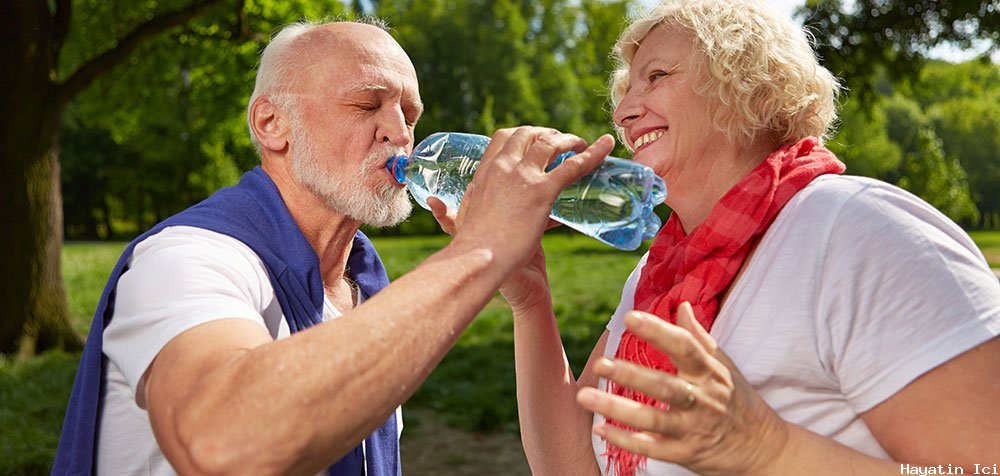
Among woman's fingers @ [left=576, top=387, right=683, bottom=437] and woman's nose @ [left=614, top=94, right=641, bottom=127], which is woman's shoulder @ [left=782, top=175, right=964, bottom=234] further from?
woman's fingers @ [left=576, top=387, right=683, bottom=437]

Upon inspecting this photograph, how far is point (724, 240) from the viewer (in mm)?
2178

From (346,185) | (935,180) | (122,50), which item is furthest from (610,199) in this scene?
(935,180)

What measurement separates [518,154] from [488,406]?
20.2 ft

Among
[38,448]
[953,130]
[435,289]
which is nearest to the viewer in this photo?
[435,289]

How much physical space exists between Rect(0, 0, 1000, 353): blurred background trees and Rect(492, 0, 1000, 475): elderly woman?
44 cm

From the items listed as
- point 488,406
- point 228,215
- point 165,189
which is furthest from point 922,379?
point 165,189

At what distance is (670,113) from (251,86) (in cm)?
1024

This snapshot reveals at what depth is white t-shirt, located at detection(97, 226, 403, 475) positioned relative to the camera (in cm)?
183

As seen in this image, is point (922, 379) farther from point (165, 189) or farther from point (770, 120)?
point (165, 189)

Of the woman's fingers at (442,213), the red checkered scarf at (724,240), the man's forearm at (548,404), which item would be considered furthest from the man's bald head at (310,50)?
the red checkered scarf at (724,240)

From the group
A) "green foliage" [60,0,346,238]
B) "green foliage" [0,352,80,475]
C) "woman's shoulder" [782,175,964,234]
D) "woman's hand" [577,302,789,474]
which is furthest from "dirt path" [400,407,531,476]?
"green foliage" [60,0,346,238]

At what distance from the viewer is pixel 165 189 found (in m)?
41.9

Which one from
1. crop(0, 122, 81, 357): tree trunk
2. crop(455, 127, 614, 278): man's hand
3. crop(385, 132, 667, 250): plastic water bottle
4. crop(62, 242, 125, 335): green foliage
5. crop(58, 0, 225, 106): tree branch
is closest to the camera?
crop(455, 127, 614, 278): man's hand

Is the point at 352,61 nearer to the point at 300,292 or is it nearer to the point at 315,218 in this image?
the point at 315,218
